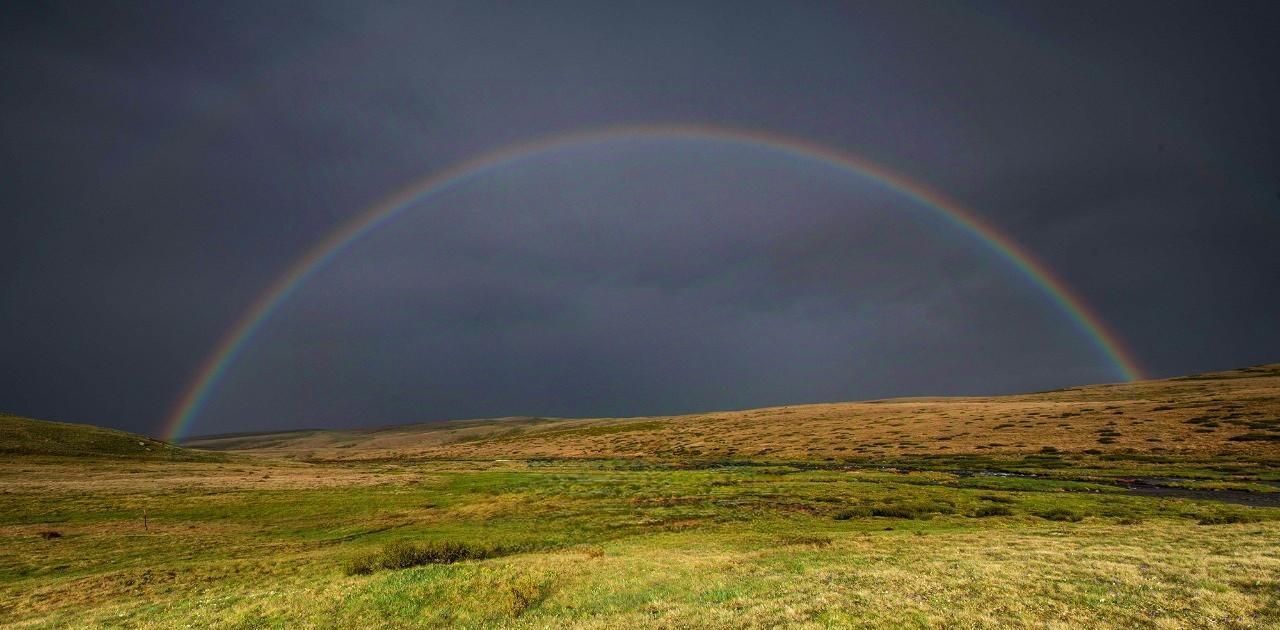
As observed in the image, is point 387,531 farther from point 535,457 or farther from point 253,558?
point 535,457

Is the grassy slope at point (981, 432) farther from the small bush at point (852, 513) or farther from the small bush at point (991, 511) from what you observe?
the small bush at point (852, 513)

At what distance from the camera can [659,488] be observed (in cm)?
6116

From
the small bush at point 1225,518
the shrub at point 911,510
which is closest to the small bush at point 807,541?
the shrub at point 911,510

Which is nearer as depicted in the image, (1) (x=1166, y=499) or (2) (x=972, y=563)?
(2) (x=972, y=563)

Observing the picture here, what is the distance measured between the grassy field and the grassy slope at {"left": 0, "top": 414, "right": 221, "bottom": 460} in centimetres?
3017

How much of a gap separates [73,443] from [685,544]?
5665 inches

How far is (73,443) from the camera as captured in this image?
111 m

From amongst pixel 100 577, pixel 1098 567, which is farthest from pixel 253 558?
pixel 1098 567

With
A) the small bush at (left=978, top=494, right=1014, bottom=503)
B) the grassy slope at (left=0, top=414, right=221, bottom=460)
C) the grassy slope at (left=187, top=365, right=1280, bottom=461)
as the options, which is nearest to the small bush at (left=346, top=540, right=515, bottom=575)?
the small bush at (left=978, top=494, right=1014, bottom=503)

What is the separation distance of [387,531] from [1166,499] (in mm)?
60705

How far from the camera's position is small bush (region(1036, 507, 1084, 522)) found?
1443 inches

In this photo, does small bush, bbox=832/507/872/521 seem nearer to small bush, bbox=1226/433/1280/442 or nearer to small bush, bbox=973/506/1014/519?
small bush, bbox=973/506/1014/519

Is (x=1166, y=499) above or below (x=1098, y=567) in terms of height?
below

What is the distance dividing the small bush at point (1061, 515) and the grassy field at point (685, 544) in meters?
0.28
